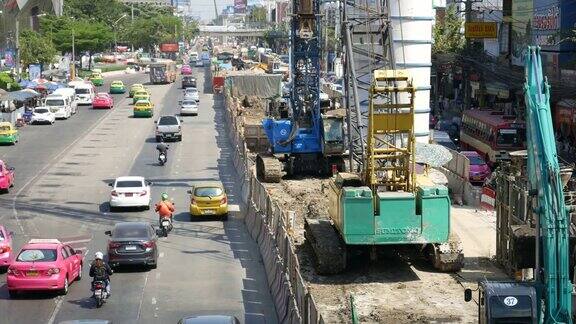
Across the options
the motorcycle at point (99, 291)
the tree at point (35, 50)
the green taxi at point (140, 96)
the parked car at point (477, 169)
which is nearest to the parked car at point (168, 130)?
the parked car at point (477, 169)

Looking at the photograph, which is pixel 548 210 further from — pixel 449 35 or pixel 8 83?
pixel 8 83

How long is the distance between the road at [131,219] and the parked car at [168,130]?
0.92 metres

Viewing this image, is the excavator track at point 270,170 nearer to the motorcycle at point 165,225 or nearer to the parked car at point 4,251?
the motorcycle at point 165,225

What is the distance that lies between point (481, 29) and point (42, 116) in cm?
3115

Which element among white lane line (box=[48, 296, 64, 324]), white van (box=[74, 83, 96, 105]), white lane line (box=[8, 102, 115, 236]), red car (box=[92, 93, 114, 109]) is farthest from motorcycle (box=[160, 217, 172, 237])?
white van (box=[74, 83, 96, 105])

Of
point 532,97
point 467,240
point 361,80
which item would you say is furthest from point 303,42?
point 532,97

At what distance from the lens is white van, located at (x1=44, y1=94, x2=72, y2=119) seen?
84125 mm

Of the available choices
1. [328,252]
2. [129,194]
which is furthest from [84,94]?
[328,252]

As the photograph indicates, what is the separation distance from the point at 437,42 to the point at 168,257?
225ft

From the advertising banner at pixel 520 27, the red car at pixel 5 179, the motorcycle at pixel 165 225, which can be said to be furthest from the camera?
the advertising banner at pixel 520 27

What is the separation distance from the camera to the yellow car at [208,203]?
134ft

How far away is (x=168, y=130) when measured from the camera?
67062mm

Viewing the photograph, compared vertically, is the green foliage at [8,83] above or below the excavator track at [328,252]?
below

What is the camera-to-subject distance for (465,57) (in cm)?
8494
